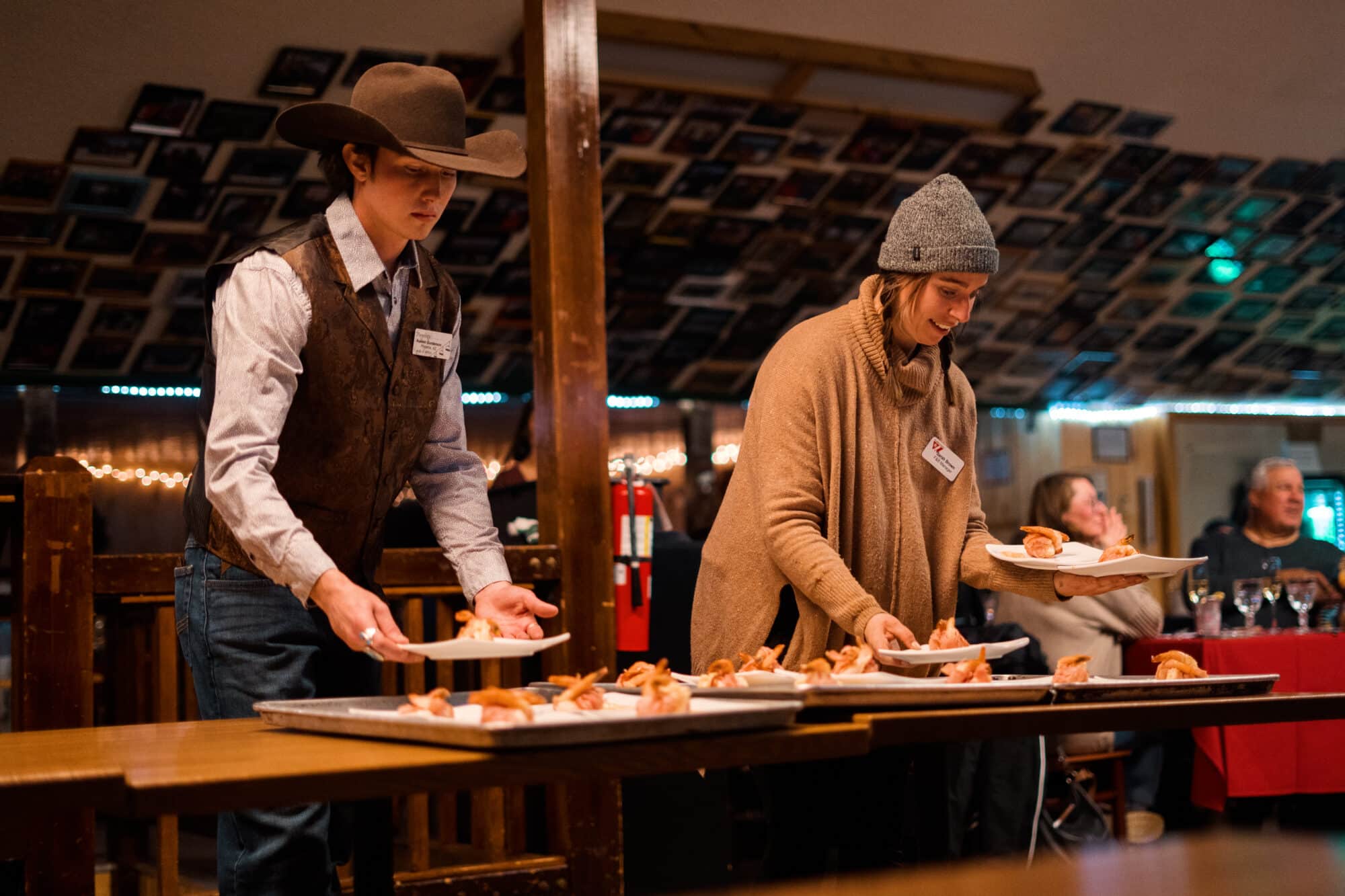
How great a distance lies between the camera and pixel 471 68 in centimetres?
509

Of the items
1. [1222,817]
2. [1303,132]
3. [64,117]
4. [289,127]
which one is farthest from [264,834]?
[1303,132]

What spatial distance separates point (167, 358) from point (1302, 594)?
4.54m

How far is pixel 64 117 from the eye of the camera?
4844 mm

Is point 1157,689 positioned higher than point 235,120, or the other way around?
point 235,120

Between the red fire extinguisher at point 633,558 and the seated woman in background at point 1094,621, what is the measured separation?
1.33m

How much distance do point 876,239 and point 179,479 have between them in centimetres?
339

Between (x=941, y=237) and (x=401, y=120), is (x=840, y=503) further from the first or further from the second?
(x=401, y=120)

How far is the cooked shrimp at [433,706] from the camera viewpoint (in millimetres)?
1549

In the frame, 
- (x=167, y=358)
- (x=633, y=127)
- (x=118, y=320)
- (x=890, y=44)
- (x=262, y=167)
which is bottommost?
(x=167, y=358)

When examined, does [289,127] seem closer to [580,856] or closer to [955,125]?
[580,856]

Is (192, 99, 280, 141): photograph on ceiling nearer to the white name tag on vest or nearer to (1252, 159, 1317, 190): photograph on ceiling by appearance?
the white name tag on vest

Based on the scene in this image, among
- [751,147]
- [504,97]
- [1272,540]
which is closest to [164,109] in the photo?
[504,97]

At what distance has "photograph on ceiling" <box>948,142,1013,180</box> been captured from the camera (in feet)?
20.5

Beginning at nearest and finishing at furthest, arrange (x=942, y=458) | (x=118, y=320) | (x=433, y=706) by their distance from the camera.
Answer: (x=433, y=706) → (x=942, y=458) → (x=118, y=320)
